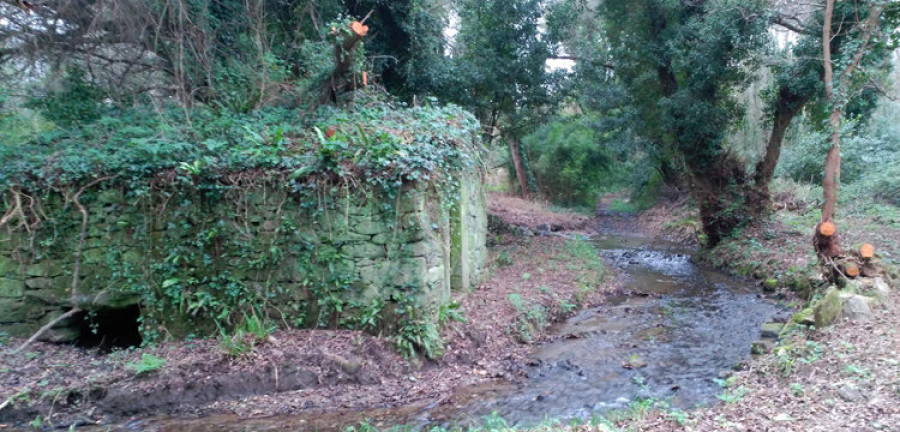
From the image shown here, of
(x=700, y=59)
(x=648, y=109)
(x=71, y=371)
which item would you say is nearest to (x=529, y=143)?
(x=648, y=109)

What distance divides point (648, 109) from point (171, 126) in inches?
485

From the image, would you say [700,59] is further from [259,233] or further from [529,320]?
[259,233]

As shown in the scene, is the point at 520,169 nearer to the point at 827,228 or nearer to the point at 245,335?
the point at 827,228

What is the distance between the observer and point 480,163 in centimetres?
917

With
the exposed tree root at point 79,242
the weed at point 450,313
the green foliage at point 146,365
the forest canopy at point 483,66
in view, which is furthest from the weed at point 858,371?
the exposed tree root at point 79,242

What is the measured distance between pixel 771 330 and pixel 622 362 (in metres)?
2.47

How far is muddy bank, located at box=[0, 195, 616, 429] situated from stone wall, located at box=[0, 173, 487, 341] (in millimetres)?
421

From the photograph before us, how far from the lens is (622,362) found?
665 centimetres

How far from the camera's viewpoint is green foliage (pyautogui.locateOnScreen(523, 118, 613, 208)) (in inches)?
1030

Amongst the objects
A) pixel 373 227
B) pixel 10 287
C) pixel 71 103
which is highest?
pixel 71 103

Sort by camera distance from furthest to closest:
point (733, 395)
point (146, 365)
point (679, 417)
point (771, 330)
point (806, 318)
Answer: point (771, 330)
point (806, 318)
point (146, 365)
point (733, 395)
point (679, 417)

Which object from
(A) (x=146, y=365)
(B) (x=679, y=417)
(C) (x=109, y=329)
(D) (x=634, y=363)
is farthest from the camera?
(C) (x=109, y=329)

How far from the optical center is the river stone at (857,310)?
6151mm

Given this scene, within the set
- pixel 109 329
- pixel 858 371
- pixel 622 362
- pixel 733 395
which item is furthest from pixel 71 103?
pixel 858 371
